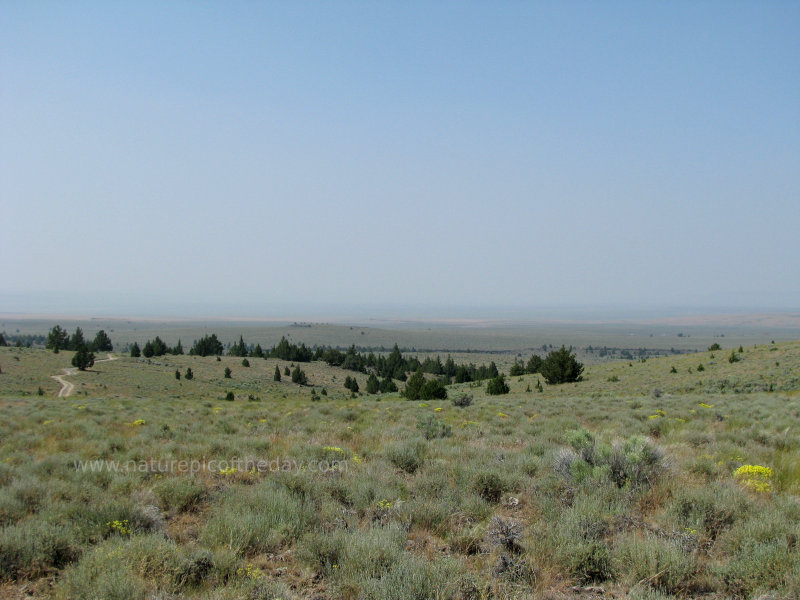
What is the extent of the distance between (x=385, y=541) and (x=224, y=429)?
8829 millimetres

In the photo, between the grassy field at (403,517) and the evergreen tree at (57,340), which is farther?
the evergreen tree at (57,340)

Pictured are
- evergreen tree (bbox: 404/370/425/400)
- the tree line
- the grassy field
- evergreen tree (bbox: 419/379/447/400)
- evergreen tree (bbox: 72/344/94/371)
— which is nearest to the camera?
the grassy field

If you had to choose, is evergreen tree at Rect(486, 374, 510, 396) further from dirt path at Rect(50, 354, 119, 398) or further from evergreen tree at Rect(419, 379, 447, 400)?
dirt path at Rect(50, 354, 119, 398)

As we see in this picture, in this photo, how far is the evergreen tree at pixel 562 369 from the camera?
117 feet

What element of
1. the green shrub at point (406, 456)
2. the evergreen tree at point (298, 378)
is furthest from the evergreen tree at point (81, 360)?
the green shrub at point (406, 456)

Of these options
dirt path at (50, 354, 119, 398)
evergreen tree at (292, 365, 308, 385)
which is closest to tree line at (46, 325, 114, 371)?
dirt path at (50, 354, 119, 398)

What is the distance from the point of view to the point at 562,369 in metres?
36.2

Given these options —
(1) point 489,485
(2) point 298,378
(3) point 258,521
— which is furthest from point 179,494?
(2) point 298,378

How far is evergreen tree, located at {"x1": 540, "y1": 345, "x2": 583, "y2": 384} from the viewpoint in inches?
1410

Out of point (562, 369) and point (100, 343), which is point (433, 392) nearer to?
point (562, 369)

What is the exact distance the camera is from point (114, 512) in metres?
4.70

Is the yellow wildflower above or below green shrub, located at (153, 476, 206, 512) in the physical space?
above

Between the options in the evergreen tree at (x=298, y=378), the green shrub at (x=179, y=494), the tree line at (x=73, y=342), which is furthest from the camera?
the tree line at (x=73, y=342)

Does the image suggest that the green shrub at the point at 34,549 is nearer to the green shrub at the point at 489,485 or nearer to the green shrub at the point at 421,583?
the green shrub at the point at 421,583
